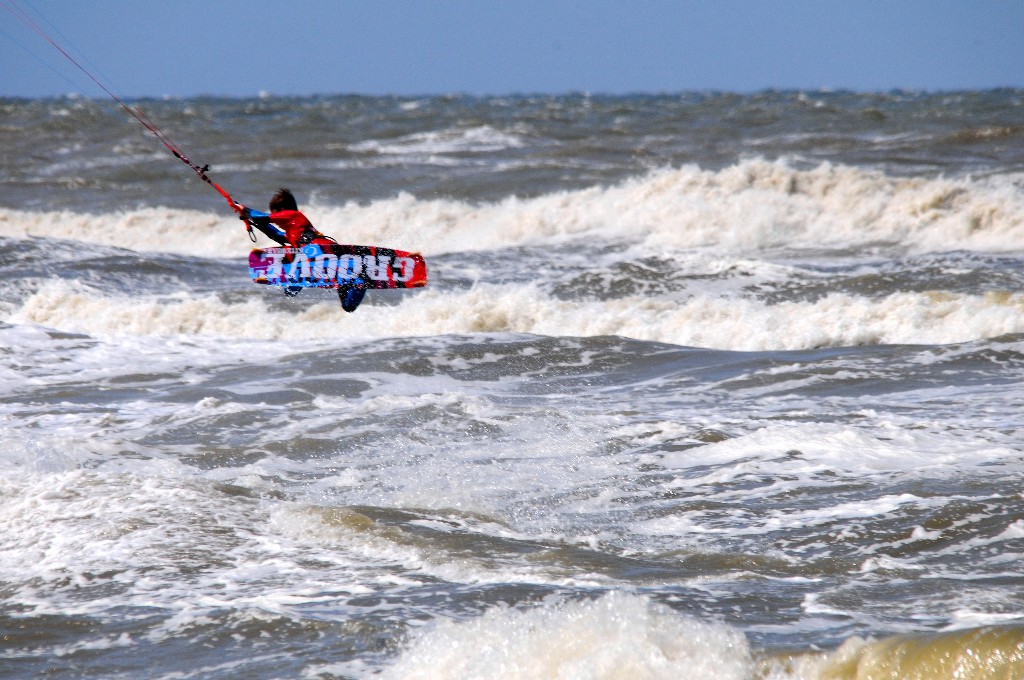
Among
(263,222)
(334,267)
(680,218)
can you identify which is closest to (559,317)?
(334,267)

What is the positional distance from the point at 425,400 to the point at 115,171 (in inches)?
864

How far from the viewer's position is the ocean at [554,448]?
16.9 feet

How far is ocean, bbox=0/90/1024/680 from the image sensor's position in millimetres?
5137

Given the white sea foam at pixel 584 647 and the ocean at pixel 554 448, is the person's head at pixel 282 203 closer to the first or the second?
the ocean at pixel 554 448

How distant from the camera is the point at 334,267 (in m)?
9.77

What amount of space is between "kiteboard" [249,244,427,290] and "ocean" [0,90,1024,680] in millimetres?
1040

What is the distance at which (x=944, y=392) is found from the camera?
376 inches

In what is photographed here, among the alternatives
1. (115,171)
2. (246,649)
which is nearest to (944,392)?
(246,649)

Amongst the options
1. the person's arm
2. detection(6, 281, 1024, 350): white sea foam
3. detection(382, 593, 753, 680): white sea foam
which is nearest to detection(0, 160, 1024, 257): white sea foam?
Result: detection(6, 281, 1024, 350): white sea foam

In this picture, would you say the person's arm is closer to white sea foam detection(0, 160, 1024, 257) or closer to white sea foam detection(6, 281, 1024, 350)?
white sea foam detection(6, 281, 1024, 350)

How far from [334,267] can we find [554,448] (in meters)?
2.65

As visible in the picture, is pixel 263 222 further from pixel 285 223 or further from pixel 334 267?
pixel 334 267

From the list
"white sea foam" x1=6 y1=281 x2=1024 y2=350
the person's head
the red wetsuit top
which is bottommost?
"white sea foam" x1=6 y1=281 x2=1024 y2=350

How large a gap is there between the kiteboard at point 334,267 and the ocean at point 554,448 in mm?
1040
